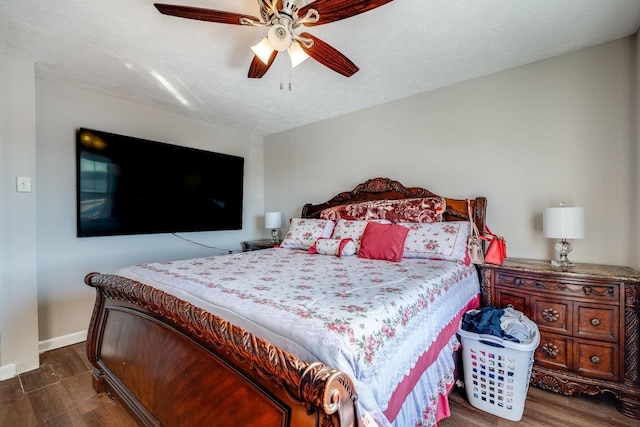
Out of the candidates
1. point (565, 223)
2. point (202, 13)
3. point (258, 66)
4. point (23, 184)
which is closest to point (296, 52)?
point (258, 66)

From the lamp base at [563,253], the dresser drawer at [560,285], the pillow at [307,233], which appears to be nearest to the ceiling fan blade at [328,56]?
the pillow at [307,233]

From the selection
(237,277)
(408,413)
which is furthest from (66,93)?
(408,413)

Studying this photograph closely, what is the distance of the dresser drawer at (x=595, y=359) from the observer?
5.70 feet

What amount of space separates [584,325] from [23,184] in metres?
4.11

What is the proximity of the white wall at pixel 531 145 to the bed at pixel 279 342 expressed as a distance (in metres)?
0.91

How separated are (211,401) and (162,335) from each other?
45 cm

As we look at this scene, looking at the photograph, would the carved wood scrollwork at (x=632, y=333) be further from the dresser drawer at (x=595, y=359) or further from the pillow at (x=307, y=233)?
the pillow at (x=307, y=233)

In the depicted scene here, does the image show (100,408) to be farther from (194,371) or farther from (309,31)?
(309,31)

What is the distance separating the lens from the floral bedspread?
921mm

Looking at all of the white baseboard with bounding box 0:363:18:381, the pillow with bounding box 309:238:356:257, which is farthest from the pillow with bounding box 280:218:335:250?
the white baseboard with bounding box 0:363:18:381

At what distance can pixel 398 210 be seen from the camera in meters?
2.72

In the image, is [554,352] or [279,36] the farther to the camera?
[554,352]

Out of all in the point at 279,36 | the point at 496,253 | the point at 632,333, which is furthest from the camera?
the point at 496,253

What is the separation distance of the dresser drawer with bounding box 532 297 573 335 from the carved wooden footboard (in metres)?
1.84
